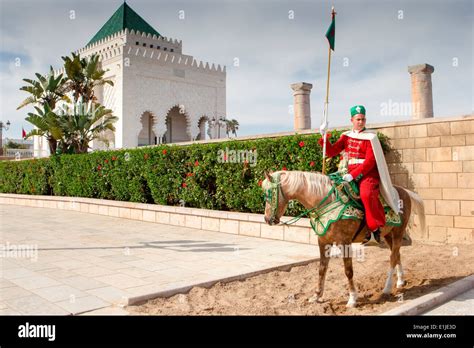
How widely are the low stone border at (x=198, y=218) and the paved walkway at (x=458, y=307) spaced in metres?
3.94

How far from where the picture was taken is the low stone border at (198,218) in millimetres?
9336

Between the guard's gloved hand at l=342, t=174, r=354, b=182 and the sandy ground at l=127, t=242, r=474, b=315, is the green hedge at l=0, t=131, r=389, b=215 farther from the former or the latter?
the guard's gloved hand at l=342, t=174, r=354, b=182

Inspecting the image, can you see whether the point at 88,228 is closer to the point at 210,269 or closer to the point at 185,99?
the point at 210,269

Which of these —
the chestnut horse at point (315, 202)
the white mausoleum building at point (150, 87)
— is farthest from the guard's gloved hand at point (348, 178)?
the white mausoleum building at point (150, 87)

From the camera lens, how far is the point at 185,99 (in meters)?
41.2

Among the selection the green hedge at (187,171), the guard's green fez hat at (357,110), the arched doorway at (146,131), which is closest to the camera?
the guard's green fez hat at (357,110)

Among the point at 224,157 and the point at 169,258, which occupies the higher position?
the point at 224,157

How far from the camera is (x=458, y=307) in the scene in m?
4.68

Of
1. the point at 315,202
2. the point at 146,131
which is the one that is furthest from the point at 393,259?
the point at 146,131

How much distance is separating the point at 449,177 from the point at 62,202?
16071 millimetres

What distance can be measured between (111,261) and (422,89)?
9745 mm

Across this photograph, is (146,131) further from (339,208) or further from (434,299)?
(434,299)

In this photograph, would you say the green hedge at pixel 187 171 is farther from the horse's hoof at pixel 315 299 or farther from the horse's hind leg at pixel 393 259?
the horse's hoof at pixel 315 299
